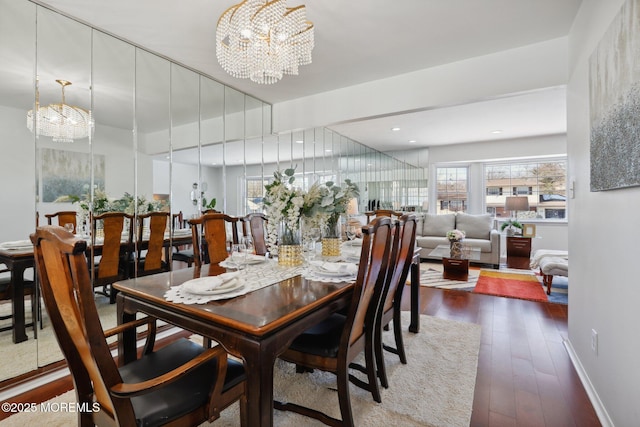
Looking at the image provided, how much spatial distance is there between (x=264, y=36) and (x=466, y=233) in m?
5.29

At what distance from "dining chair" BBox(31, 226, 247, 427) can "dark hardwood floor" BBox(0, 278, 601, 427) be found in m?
1.26

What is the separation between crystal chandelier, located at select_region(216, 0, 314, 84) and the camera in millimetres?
1879

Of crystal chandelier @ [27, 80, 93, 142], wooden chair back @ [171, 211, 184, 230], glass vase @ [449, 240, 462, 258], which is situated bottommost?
glass vase @ [449, 240, 462, 258]

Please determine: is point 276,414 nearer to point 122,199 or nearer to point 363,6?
point 122,199

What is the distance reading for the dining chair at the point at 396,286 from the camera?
5.83 ft

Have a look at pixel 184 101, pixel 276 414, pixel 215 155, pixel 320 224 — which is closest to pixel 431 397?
pixel 276 414

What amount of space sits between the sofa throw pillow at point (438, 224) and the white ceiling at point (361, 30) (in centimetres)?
293

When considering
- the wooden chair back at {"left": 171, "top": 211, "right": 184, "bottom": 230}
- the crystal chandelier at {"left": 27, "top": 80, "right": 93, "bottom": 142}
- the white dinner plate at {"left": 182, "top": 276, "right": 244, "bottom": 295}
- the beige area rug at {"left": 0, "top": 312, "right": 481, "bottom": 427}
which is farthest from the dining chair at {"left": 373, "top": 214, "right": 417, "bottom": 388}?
the crystal chandelier at {"left": 27, "top": 80, "right": 93, "bottom": 142}

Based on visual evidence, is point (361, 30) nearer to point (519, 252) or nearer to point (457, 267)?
point (457, 267)

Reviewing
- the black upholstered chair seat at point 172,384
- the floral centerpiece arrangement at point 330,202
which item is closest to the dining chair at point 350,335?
the black upholstered chair seat at point 172,384

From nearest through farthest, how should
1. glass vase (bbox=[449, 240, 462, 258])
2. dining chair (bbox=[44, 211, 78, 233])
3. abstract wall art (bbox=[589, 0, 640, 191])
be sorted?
abstract wall art (bbox=[589, 0, 640, 191]) < dining chair (bbox=[44, 211, 78, 233]) < glass vase (bbox=[449, 240, 462, 258])

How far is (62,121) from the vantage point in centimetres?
234

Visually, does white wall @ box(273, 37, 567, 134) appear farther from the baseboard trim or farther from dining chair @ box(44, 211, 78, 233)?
dining chair @ box(44, 211, 78, 233)

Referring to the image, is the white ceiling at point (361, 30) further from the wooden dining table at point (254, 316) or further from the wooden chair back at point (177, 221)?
the wooden dining table at point (254, 316)
